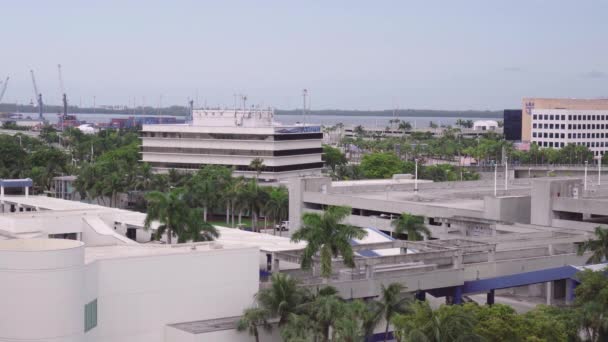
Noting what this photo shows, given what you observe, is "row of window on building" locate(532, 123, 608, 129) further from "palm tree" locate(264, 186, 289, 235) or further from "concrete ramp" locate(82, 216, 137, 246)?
"concrete ramp" locate(82, 216, 137, 246)

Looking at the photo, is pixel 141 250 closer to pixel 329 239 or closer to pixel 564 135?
pixel 329 239

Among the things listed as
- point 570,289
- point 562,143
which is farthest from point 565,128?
point 570,289

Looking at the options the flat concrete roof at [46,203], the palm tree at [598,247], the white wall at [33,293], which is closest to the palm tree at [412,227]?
the palm tree at [598,247]

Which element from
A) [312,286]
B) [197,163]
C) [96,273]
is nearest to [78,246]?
[96,273]

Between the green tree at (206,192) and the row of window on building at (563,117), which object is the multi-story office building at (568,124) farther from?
the green tree at (206,192)

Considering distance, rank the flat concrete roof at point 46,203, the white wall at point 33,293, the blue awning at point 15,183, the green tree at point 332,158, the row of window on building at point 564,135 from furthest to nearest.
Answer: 1. the row of window on building at point 564,135
2. the green tree at point 332,158
3. the blue awning at point 15,183
4. the flat concrete roof at point 46,203
5. the white wall at point 33,293

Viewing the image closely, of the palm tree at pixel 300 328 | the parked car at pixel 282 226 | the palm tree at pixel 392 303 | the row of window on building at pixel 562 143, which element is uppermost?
the row of window on building at pixel 562 143

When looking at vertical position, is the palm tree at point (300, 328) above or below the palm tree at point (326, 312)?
below
